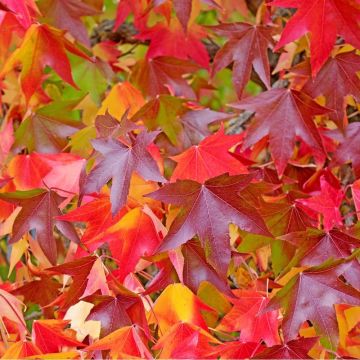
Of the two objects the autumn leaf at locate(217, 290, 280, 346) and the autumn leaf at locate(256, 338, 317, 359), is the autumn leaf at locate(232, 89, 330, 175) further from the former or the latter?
the autumn leaf at locate(256, 338, 317, 359)

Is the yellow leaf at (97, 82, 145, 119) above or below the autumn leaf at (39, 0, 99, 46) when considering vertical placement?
below

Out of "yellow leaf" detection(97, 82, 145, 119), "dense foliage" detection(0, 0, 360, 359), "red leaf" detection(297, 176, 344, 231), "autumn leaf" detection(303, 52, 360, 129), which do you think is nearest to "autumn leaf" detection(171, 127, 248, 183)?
"dense foliage" detection(0, 0, 360, 359)

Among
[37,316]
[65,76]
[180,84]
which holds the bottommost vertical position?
[37,316]

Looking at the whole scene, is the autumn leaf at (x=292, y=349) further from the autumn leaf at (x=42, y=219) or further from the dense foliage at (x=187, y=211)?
the autumn leaf at (x=42, y=219)

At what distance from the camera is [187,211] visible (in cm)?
105

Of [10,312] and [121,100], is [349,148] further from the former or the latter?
[10,312]

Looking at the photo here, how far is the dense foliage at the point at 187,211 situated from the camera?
104 cm

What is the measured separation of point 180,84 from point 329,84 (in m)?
0.40

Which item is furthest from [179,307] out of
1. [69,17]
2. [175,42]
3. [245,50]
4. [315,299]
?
[175,42]

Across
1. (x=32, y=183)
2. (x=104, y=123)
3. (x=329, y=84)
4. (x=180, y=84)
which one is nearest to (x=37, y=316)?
(x=32, y=183)

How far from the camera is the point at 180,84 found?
1.65m

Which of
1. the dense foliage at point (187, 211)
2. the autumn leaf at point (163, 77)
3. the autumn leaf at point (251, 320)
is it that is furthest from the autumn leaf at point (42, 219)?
the autumn leaf at point (163, 77)

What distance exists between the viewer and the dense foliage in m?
1.04

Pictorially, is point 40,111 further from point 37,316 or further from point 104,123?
point 37,316
